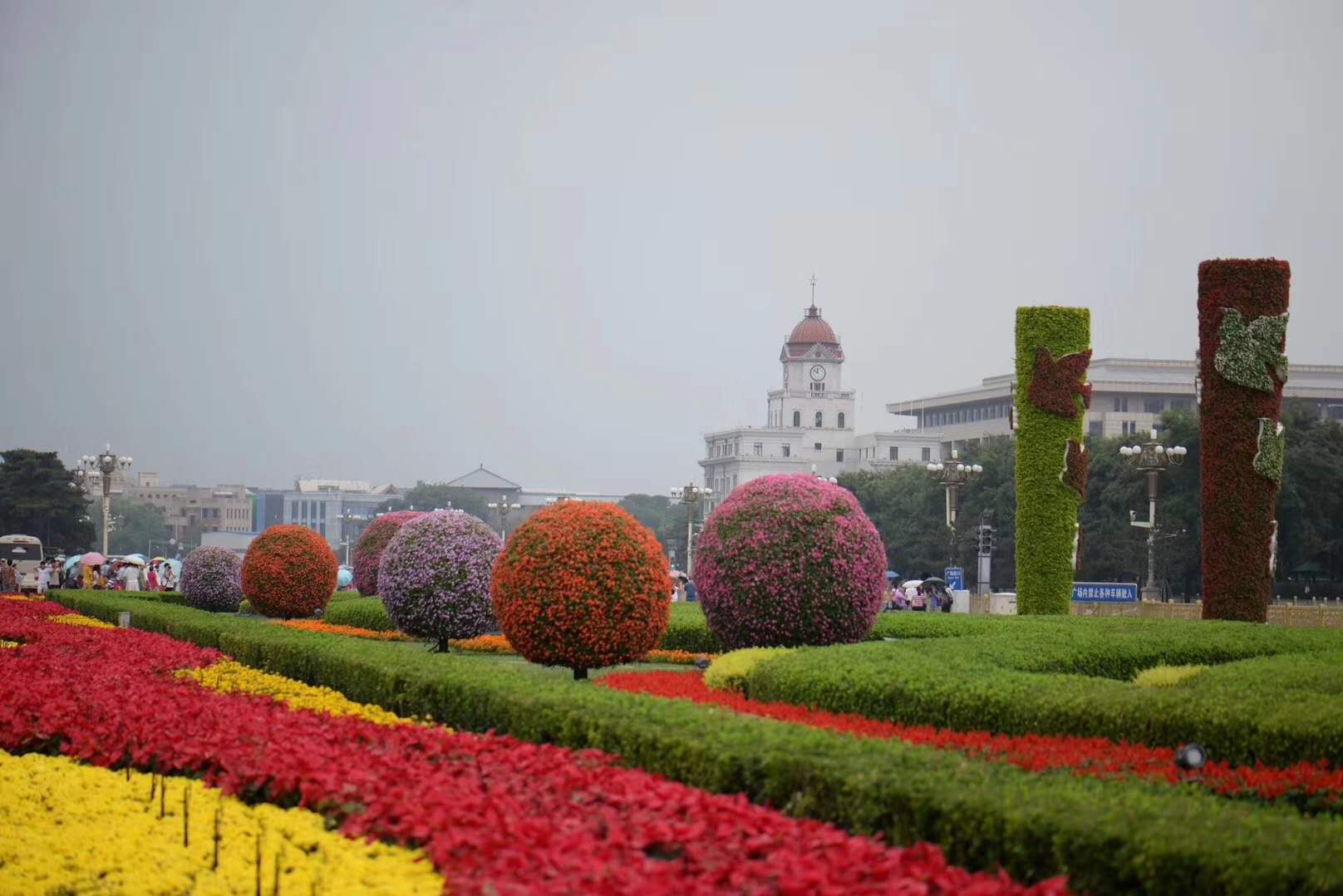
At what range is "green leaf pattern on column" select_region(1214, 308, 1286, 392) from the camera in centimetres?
1828

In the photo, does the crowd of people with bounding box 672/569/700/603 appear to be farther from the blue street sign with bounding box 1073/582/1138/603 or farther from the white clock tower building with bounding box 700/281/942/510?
the white clock tower building with bounding box 700/281/942/510

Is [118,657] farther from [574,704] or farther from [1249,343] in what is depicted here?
[1249,343]

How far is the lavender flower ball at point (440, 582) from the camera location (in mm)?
17688

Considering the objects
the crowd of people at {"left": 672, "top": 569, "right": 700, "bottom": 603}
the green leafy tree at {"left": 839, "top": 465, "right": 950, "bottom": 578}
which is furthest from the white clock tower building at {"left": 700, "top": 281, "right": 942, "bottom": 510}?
the crowd of people at {"left": 672, "top": 569, "right": 700, "bottom": 603}

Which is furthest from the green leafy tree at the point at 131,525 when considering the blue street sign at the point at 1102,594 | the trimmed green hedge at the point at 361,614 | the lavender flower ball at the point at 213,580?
the blue street sign at the point at 1102,594

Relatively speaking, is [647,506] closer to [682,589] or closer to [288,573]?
[682,589]

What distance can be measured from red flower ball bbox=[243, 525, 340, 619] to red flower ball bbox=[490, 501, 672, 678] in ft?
35.1

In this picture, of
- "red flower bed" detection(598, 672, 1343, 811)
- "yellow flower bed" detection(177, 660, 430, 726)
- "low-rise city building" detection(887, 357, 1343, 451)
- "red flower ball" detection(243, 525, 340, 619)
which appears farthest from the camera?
Result: "low-rise city building" detection(887, 357, 1343, 451)

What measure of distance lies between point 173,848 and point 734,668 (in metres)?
6.20

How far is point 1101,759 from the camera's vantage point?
802 cm

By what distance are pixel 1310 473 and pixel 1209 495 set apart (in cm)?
2484

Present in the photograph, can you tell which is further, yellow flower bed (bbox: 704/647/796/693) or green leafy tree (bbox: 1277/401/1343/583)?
green leafy tree (bbox: 1277/401/1343/583)

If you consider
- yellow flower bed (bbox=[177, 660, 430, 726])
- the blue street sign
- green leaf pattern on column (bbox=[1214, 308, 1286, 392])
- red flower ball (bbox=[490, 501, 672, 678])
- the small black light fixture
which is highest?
green leaf pattern on column (bbox=[1214, 308, 1286, 392])

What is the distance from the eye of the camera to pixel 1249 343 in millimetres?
18344
